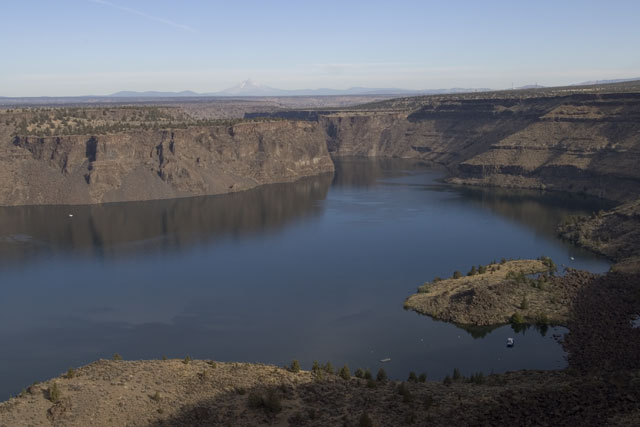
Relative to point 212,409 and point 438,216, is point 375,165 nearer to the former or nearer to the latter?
point 438,216

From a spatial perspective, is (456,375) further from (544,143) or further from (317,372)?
(544,143)

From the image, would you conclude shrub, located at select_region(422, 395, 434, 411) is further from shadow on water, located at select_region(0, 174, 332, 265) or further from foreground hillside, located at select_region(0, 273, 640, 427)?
shadow on water, located at select_region(0, 174, 332, 265)

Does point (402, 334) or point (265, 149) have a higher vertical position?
point (265, 149)

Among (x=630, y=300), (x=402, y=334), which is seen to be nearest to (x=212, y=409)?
(x=402, y=334)

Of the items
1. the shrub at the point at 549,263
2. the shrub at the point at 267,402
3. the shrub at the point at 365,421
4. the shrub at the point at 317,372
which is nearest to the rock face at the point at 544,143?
the shrub at the point at 549,263

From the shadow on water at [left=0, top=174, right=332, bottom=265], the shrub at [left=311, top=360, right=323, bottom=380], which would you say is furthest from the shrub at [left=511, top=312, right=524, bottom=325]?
the shadow on water at [left=0, top=174, right=332, bottom=265]

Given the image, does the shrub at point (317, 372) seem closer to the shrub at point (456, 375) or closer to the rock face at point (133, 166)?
the shrub at point (456, 375)

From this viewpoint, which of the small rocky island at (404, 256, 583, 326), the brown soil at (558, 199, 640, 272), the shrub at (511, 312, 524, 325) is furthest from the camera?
the brown soil at (558, 199, 640, 272)
